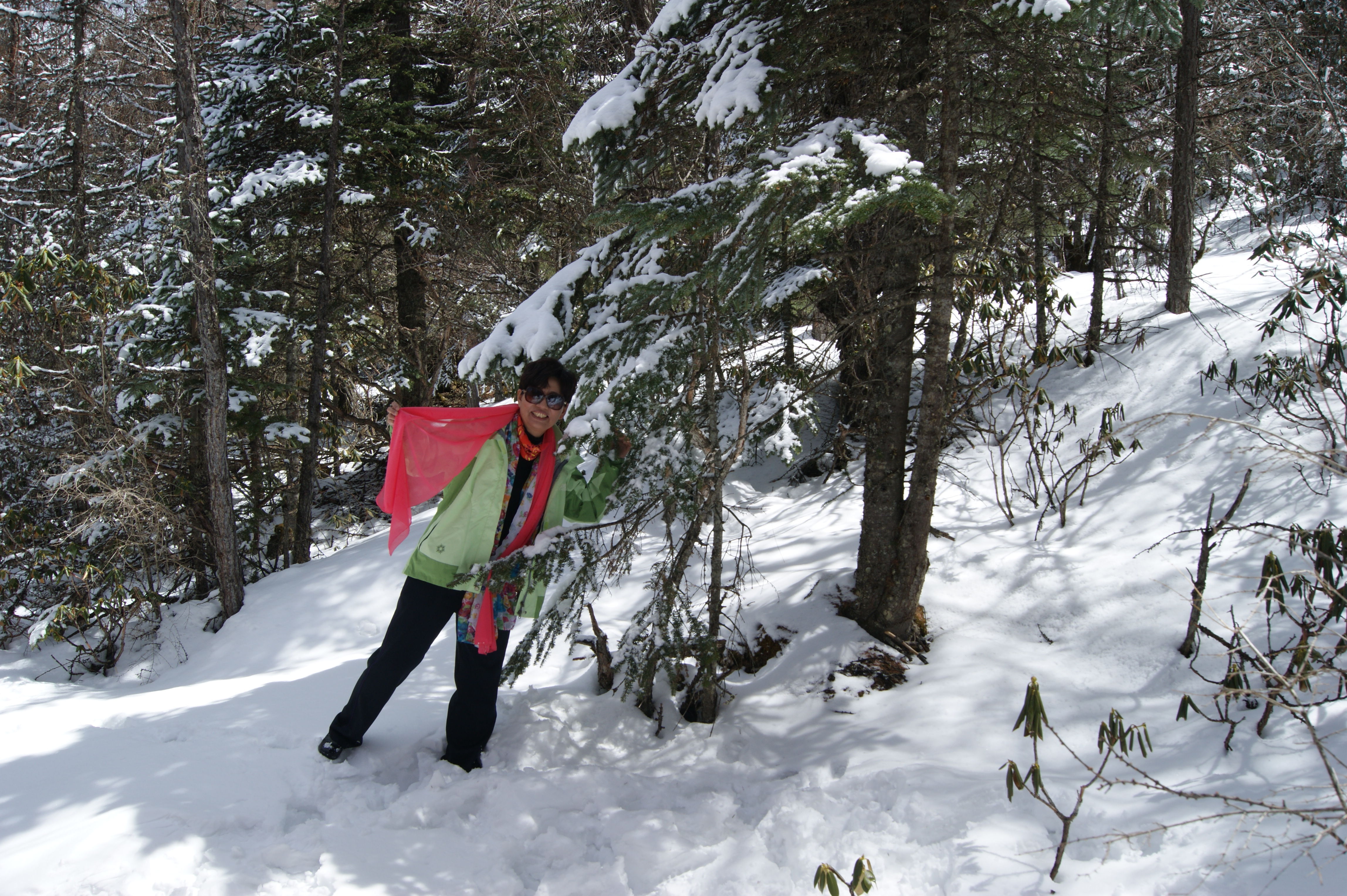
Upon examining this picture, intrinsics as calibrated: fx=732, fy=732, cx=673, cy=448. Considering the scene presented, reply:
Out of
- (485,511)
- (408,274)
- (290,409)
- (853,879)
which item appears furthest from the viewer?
(408,274)

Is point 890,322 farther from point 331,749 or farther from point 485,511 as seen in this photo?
point 331,749

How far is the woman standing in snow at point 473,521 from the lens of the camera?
11.6 feet

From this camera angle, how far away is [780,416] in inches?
176

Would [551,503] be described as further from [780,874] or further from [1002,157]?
[1002,157]

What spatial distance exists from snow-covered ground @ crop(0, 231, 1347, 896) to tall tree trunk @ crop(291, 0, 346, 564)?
4176 mm

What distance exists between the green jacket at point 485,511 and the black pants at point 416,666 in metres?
0.15

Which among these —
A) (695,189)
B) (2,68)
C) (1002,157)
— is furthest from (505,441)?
(2,68)

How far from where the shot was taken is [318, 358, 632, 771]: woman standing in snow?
3523mm

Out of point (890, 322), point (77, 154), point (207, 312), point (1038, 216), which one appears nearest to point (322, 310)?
point (207, 312)

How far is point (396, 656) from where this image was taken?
351cm

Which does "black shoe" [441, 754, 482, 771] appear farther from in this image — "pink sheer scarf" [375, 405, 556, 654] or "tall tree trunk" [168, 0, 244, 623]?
"tall tree trunk" [168, 0, 244, 623]

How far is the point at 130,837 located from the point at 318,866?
A: 682 millimetres

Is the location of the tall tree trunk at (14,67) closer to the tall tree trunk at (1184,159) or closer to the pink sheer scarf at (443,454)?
the pink sheer scarf at (443,454)

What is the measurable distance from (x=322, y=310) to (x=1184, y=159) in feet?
34.0
